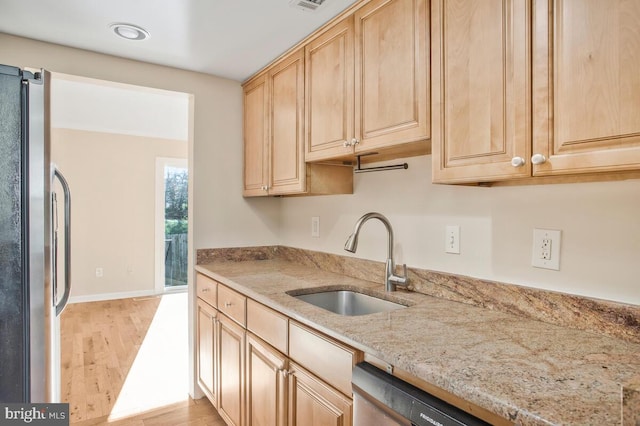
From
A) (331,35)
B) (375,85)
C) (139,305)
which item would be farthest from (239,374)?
(139,305)

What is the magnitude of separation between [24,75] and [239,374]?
1513 millimetres

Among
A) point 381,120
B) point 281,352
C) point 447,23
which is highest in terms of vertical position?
point 447,23

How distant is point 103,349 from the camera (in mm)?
3365

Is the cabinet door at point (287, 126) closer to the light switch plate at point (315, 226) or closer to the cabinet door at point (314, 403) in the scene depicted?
the light switch plate at point (315, 226)

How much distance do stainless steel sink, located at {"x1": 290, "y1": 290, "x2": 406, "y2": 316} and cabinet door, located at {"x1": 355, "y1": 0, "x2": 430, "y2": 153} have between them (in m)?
0.71

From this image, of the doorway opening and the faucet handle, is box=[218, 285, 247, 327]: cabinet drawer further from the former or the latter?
the doorway opening

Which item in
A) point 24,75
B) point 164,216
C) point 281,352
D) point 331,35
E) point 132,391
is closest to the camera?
point 24,75

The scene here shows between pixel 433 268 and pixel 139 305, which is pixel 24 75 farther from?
pixel 139 305

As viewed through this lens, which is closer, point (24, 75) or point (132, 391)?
point (24, 75)

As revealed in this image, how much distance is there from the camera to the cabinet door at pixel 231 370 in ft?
6.20

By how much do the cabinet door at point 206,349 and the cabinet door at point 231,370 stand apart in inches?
4.3

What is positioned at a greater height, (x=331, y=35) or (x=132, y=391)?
(x=331, y=35)

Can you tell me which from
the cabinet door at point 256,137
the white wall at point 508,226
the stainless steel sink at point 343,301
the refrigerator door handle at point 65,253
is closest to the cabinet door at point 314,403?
the stainless steel sink at point 343,301

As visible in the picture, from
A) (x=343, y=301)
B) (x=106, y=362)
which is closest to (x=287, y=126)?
(x=343, y=301)
